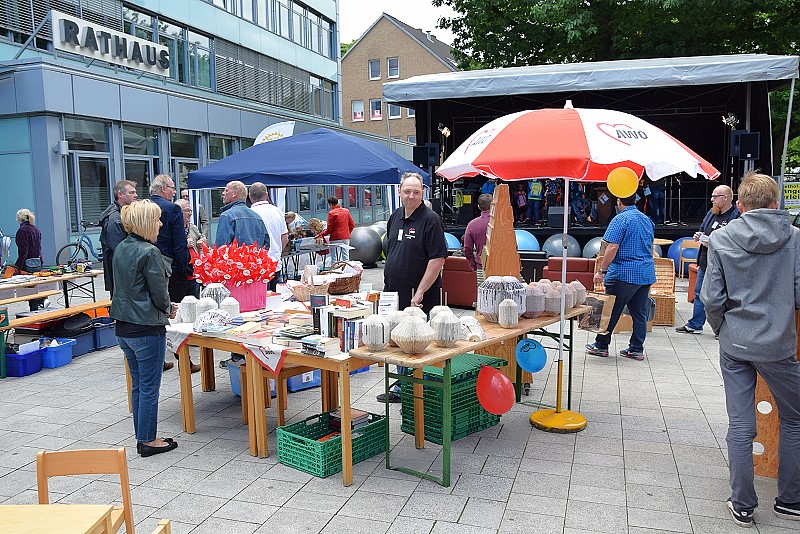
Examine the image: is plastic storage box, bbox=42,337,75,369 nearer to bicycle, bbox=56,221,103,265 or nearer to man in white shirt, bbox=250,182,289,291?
man in white shirt, bbox=250,182,289,291

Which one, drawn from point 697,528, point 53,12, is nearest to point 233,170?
point 697,528

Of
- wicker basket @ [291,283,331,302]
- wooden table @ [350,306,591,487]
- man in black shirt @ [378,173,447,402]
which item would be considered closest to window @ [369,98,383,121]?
wicker basket @ [291,283,331,302]

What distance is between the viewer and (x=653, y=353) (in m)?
7.30

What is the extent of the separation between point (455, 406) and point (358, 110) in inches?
1589

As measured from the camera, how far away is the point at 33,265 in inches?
378

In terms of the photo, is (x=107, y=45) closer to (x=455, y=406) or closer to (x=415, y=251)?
(x=415, y=251)

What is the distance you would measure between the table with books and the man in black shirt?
0.85 meters

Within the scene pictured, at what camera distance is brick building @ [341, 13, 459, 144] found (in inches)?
1657

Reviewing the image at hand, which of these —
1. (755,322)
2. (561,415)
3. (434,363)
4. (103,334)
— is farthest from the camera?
(103,334)

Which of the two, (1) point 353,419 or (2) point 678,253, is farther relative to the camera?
(2) point 678,253

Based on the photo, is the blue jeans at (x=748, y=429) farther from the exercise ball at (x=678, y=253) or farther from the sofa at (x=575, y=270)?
the exercise ball at (x=678, y=253)

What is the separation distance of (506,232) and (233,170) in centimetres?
475

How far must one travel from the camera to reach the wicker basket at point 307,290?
18.6ft

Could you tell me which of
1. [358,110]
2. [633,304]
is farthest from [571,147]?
[358,110]
